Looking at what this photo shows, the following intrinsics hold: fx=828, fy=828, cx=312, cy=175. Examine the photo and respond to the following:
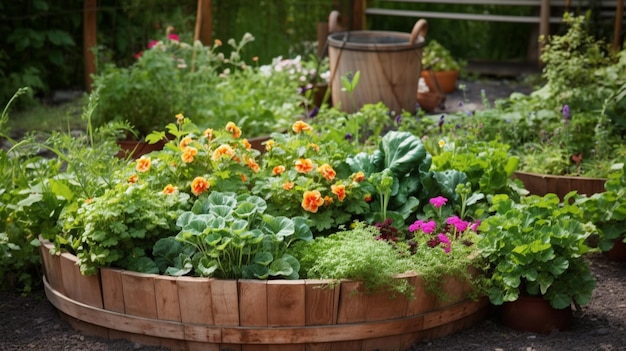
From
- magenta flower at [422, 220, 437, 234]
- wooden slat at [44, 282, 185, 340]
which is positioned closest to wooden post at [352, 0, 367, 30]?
magenta flower at [422, 220, 437, 234]

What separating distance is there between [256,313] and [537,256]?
1.17 metres

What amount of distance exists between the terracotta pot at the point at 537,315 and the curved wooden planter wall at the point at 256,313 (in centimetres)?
29

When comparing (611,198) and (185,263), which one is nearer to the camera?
(185,263)

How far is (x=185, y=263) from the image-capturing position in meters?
3.38

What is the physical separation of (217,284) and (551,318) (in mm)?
1439

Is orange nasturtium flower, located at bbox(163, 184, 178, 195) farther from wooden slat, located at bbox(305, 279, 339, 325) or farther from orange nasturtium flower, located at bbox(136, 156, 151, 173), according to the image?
Answer: wooden slat, located at bbox(305, 279, 339, 325)

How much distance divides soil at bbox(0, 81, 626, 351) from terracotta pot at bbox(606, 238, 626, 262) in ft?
0.96

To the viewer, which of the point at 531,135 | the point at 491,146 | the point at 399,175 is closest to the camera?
the point at 399,175

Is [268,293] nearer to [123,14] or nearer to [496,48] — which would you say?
[123,14]

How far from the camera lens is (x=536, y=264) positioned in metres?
3.45

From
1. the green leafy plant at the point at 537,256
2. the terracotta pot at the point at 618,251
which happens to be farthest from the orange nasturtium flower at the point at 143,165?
the terracotta pot at the point at 618,251

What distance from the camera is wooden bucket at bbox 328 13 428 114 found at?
6543mm

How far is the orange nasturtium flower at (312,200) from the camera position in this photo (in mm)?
3557

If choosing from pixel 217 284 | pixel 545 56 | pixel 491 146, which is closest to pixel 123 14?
pixel 545 56
